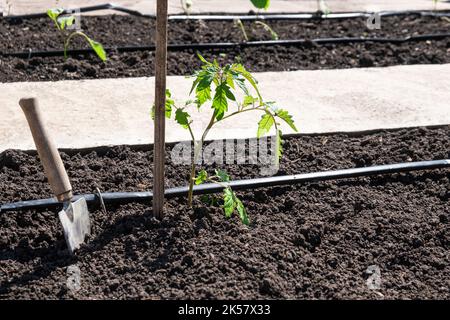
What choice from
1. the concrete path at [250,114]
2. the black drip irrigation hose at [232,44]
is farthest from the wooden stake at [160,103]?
the black drip irrigation hose at [232,44]

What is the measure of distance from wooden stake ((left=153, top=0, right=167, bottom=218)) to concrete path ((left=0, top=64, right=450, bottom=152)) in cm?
77

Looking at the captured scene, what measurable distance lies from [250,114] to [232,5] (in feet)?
9.01

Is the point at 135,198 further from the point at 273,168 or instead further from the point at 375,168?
the point at 375,168

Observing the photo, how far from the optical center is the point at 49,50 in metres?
4.86

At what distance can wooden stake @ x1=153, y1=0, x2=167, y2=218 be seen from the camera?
2.63 m

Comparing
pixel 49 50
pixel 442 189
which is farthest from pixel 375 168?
pixel 49 50

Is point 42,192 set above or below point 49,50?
below

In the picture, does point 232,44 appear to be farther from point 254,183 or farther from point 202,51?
point 254,183

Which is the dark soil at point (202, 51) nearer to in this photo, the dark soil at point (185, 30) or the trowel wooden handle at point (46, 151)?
the dark soil at point (185, 30)

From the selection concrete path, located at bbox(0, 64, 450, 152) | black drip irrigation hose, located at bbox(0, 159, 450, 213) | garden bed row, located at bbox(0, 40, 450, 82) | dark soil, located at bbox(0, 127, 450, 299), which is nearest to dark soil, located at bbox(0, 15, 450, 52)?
garden bed row, located at bbox(0, 40, 450, 82)

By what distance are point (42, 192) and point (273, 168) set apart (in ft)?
3.49

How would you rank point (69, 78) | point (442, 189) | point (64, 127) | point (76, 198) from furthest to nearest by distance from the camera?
point (69, 78) → point (64, 127) → point (442, 189) → point (76, 198)

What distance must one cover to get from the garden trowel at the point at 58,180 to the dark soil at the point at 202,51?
1846 mm

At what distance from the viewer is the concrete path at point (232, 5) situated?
20.1 feet
